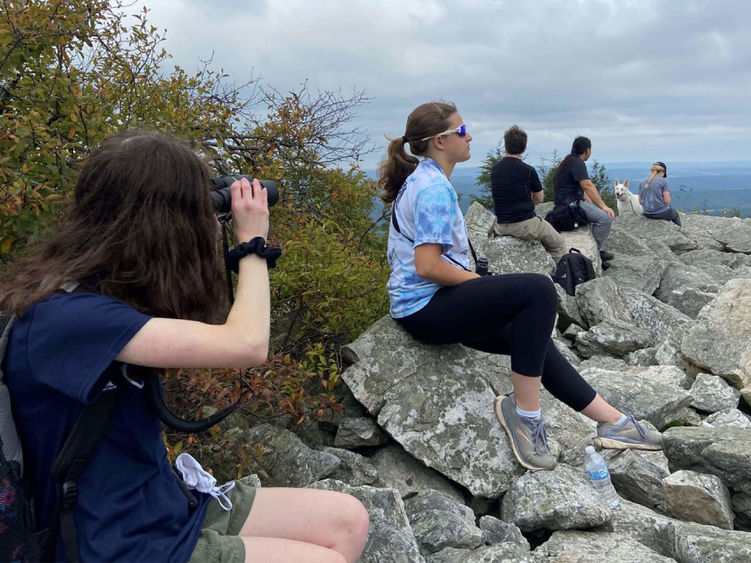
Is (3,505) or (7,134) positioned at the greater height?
Answer: (7,134)

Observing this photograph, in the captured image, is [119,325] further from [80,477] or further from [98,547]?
[98,547]

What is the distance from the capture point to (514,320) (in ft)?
13.9

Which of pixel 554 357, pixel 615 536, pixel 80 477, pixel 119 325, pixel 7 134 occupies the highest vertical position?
pixel 7 134

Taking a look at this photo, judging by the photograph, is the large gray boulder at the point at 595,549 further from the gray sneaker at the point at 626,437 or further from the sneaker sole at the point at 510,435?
the gray sneaker at the point at 626,437

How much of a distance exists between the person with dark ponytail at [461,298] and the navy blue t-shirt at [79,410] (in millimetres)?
2486

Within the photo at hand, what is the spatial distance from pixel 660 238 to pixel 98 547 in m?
13.6

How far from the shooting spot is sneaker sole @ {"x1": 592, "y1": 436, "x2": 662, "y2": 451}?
447 cm

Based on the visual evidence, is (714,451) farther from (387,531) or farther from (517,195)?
(517,195)

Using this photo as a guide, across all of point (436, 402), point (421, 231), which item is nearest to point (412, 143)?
point (421, 231)

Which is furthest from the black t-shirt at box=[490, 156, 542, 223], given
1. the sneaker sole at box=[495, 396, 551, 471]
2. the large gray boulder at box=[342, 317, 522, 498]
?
the sneaker sole at box=[495, 396, 551, 471]

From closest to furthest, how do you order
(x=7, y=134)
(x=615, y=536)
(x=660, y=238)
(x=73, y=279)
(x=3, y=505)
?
(x=3, y=505) < (x=73, y=279) < (x=7, y=134) < (x=615, y=536) < (x=660, y=238)

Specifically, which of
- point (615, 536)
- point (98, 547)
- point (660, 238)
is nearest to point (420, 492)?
point (615, 536)

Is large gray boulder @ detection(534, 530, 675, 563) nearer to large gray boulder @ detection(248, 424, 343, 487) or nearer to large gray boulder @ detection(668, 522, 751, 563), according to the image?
large gray boulder @ detection(668, 522, 751, 563)

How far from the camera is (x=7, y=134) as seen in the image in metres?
Result: 3.41
